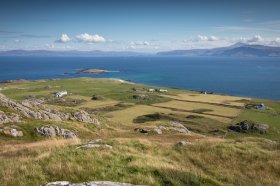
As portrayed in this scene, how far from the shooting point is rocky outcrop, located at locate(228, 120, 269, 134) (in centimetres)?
11550

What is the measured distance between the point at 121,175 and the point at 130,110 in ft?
430

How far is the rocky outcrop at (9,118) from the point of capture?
39.2m

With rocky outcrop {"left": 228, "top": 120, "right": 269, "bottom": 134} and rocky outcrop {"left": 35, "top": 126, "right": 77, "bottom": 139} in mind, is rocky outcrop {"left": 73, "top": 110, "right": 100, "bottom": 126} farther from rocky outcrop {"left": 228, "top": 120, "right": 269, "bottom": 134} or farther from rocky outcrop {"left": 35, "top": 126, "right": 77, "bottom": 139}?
rocky outcrop {"left": 228, "top": 120, "right": 269, "bottom": 134}

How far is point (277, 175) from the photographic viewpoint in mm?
17891

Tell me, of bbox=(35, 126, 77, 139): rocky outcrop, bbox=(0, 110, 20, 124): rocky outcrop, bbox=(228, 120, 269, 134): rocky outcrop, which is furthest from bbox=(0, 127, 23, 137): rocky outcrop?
bbox=(228, 120, 269, 134): rocky outcrop

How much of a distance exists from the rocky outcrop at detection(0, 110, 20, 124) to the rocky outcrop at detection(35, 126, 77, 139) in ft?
14.3

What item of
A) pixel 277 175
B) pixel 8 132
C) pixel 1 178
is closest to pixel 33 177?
pixel 1 178

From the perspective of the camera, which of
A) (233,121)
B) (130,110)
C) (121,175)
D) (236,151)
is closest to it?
(121,175)

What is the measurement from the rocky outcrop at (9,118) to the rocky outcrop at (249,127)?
91617 mm

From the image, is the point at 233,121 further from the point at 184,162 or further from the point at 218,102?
the point at 184,162

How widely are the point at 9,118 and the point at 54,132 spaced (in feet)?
21.6

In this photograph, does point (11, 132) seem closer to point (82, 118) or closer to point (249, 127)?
point (82, 118)

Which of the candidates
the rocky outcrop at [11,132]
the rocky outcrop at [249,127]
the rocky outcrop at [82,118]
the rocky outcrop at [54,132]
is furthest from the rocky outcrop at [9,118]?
the rocky outcrop at [249,127]

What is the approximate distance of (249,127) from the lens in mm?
118875
